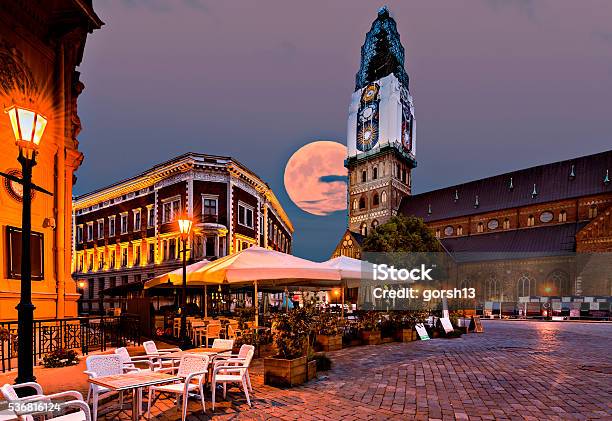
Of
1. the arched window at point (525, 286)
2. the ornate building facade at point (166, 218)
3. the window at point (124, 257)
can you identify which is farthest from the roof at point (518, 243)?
the window at point (124, 257)

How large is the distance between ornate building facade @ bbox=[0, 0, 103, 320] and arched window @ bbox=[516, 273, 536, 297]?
Answer: 172ft

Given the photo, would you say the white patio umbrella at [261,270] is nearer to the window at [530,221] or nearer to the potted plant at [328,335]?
the potted plant at [328,335]

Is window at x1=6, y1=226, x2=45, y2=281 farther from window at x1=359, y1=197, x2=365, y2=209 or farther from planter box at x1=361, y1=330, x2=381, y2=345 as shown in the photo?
window at x1=359, y1=197, x2=365, y2=209

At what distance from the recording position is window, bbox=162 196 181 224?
33.1 m

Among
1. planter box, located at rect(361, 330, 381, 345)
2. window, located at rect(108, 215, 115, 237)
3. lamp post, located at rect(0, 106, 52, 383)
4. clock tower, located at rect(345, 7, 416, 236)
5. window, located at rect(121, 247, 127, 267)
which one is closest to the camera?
lamp post, located at rect(0, 106, 52, 383)

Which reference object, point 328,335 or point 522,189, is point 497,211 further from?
point 328,335

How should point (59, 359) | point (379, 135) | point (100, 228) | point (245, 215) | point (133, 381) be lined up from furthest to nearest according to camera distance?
point (379, 135) → point (100, 228) → point (245, 215) → point (59, 359) → point (133, 381)

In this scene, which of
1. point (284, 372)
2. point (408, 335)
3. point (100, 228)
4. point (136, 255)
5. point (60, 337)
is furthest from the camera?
point (100, 228)

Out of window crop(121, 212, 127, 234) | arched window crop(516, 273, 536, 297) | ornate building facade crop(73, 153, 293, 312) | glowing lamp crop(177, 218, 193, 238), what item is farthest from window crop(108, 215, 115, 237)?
arched window crop(516, 273, 536, 297)

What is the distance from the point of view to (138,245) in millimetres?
37062

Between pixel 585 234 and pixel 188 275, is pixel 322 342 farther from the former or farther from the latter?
pixel 585 234

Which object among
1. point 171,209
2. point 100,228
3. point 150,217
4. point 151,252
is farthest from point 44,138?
point 100,228

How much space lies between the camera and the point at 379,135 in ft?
250

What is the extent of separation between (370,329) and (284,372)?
7400 mm
